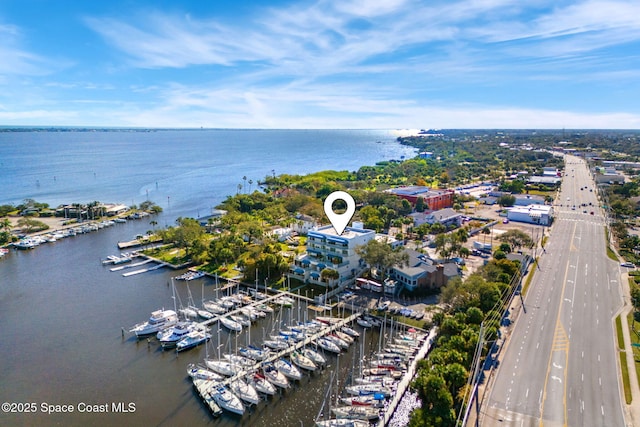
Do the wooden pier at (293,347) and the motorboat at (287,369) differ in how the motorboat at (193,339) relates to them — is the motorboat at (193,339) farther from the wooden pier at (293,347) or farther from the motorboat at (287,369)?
the motorboat at (287,369)

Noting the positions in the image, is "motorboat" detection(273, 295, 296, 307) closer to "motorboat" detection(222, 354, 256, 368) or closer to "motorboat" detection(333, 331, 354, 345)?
"motorboat" detection(333, 331, 354, 345)

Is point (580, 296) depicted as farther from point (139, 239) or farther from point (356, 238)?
point (139, 239)

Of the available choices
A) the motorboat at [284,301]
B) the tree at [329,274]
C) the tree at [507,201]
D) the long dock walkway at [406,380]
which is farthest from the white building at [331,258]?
the tree at [507,201]

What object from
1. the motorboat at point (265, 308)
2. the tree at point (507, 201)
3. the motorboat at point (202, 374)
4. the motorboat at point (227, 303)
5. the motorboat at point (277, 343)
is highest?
the tree at point (507, 201)

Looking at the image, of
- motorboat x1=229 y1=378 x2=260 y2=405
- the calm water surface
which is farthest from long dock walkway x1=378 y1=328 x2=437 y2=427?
motorboat x1=229 y1=378 x2=260 y2=405

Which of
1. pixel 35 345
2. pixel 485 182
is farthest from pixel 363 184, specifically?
pixel 35 345
